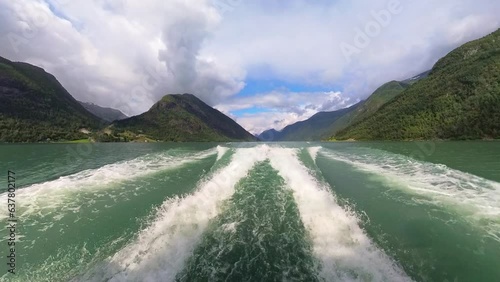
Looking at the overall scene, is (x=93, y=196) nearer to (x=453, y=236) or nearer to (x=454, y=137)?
(x=453, y=236)

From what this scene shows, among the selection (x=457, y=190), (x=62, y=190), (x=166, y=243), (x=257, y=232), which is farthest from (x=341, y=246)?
(x=62, y=190)

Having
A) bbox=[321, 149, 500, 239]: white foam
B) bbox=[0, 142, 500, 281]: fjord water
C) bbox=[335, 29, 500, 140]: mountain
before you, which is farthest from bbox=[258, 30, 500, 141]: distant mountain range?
bbox=[0, 142, 500, 281]: fjord water

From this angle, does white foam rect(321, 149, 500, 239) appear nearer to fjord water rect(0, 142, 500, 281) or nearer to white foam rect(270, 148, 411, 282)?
fjord water rect(0, 142, 500, 281)

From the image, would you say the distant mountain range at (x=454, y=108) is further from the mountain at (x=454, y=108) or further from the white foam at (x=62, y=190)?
the white foam at (x=62, y=190)

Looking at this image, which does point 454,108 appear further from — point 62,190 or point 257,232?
point 62,190

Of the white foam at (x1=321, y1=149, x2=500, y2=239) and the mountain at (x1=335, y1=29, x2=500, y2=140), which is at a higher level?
the mountain at (x1=335, y1=29, x2=500, y2=140)
